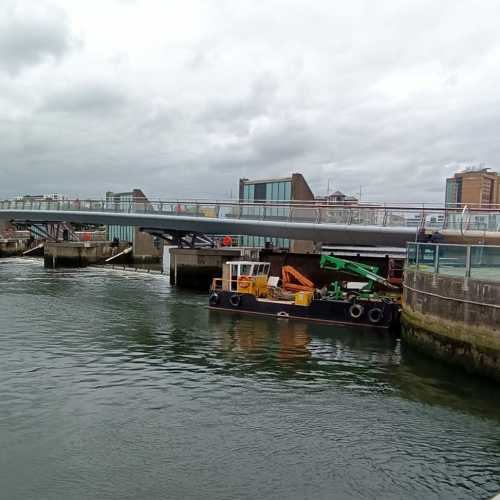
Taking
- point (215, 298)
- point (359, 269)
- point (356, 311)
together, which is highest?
point (359, 269)

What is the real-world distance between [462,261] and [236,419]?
451 inches

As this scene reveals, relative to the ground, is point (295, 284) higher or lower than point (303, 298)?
higher

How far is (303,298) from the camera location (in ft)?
103

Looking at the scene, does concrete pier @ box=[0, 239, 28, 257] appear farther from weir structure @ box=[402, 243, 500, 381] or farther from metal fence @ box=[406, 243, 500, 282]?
metal fence @ box=[406, 243, 500, 282]

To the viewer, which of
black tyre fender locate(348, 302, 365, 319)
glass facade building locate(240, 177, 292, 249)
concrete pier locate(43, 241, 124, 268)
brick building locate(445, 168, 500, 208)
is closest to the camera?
black tyre fender locate(348, 302, 365, 319)

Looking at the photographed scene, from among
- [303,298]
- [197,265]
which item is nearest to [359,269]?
[303,298]

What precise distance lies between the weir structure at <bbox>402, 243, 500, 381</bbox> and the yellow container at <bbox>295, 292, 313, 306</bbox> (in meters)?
7.16

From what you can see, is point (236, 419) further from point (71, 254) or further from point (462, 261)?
point (71, 254)

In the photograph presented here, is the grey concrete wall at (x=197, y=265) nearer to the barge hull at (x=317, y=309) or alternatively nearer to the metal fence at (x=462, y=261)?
the barge hull at (x=317, y=309)

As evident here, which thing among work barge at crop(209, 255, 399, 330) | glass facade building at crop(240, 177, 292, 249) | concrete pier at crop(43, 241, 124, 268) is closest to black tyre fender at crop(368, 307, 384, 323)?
work barge at crop(209, 255, 399, 330)

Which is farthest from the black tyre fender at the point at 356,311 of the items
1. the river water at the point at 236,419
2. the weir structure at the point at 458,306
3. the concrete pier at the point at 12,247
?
the concrete pier at the point at 12,247

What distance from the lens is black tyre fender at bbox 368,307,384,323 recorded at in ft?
94.1

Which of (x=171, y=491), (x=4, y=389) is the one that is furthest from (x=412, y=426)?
(x=4, y=389)

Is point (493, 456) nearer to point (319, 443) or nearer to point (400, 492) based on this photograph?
point (400, 492)
